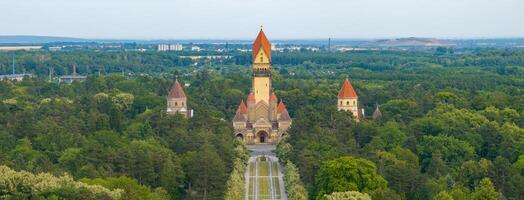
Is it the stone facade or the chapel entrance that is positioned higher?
the stone facade

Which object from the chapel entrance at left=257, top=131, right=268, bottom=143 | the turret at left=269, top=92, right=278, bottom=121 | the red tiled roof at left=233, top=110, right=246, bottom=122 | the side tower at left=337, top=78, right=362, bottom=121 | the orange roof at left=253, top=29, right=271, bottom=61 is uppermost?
the orange roof at left=253, top=29, right=271, bottom=61

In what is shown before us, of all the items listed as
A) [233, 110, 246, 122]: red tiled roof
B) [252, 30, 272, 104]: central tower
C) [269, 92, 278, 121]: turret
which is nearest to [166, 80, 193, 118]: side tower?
[233, 110, 246, 122]: red tiled roof

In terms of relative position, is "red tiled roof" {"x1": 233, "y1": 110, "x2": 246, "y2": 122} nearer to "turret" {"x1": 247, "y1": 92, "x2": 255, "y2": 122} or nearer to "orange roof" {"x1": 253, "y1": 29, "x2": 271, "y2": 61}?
"turret" {"x1": 247, "y1": 92, "x2": 255, "y2": 122}

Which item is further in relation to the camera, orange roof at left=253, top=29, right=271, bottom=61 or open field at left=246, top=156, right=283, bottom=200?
orange roof at left=253, top=29, right=271, bottom=61

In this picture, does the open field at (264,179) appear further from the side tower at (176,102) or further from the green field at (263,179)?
the side tower at (176,102)

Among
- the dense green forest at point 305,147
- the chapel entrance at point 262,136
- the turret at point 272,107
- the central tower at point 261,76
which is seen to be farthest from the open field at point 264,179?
the central tower at point 261,76

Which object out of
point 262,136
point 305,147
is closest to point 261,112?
point 262,136

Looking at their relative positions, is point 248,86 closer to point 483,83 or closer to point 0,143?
point 483,83
